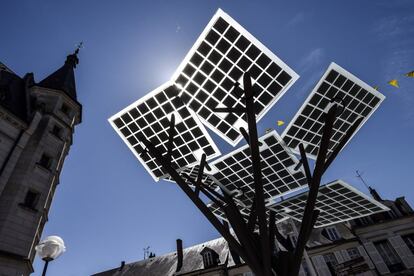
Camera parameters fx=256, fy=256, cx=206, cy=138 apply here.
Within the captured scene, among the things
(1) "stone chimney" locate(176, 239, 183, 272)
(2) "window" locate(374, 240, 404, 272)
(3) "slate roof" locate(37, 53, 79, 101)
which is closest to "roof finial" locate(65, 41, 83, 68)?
(3) "slate roof" locate(37, 53, 79, 101)

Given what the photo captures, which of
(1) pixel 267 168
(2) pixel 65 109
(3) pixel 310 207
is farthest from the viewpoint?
(2) pixel 65 109

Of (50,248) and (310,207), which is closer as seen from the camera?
(310,207)

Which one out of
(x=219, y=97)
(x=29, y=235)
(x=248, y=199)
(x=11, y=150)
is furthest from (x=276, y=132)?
(x=11, y=150)

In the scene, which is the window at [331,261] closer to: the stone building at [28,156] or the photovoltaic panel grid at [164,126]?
the photovoltaic panel grid at [164,126]

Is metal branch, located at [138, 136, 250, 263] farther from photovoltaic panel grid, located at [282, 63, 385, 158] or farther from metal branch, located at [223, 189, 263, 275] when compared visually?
photovoltaic panel grid, located at [282, 63, 385, 158]

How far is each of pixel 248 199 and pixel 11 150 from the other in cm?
1713

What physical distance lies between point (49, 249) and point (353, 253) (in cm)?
2563

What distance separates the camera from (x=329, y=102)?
10383 mm

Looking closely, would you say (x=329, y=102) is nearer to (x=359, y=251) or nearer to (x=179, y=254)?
(x=359, y=251)

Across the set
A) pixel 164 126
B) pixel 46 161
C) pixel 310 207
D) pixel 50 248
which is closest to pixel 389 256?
pixel 164 126

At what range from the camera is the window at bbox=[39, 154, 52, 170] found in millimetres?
20266

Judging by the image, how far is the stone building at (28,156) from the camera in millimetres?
16000

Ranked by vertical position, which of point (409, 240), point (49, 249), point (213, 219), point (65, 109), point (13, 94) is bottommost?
point (213, 219)

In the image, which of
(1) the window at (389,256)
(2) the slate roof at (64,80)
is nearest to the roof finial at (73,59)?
(2) the slate roof at (64,80)
